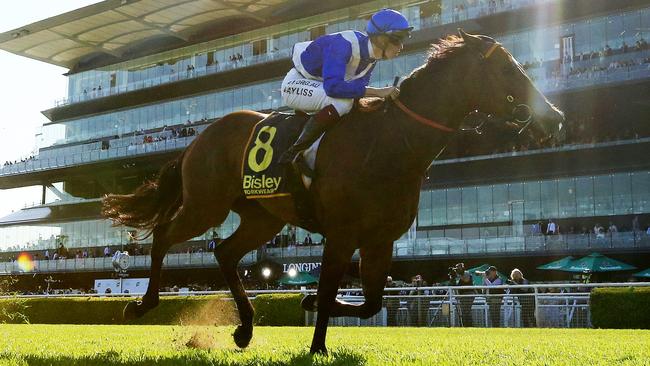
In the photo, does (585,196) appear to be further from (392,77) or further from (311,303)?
(311,303)

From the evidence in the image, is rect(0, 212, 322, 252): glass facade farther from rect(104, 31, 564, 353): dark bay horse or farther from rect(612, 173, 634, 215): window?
rect(104, 31, 564, 353): dark bay horse

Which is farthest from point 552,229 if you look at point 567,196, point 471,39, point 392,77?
point 471,39

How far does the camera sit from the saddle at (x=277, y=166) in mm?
4957

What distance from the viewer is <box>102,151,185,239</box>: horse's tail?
20.6 feet

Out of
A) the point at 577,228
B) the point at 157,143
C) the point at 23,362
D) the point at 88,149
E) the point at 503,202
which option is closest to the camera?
the point at 23,362

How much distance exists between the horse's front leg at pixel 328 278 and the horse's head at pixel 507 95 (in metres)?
1.28

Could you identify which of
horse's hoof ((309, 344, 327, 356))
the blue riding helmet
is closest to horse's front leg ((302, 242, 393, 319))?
horse's hoof ((309, 344, 327, 356))

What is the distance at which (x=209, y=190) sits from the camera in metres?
5.77

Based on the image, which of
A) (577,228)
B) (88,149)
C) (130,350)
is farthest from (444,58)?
(88,149)

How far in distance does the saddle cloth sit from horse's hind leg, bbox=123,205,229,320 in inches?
19.0

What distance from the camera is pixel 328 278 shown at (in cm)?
454

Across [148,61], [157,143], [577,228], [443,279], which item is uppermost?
[148,61]

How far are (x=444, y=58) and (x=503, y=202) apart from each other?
28107 millimetres

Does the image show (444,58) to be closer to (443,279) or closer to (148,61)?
(443,279)
